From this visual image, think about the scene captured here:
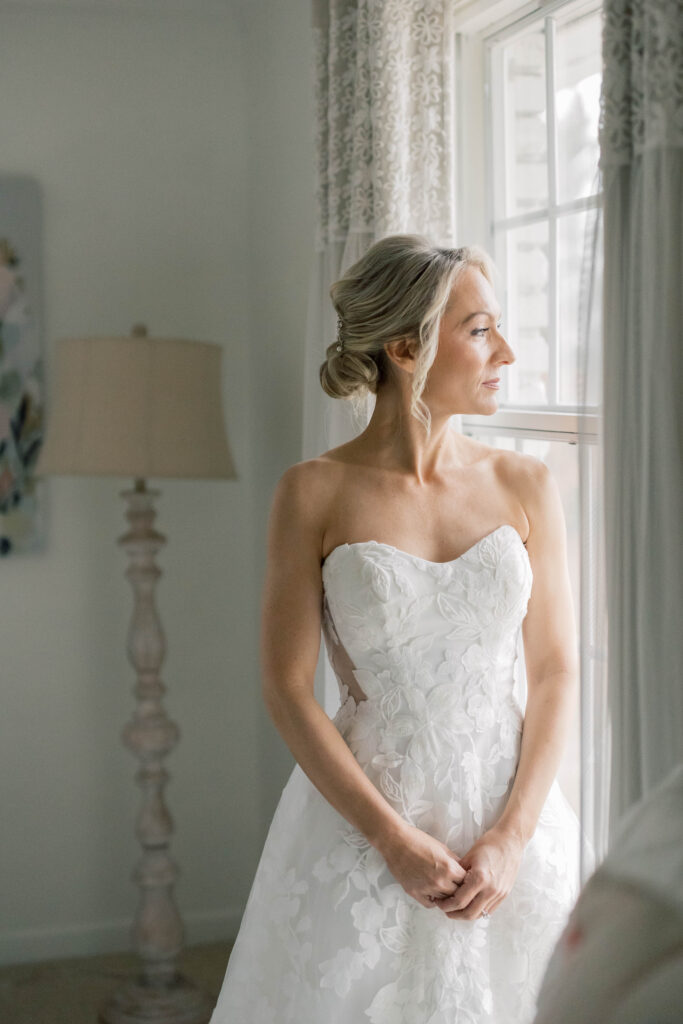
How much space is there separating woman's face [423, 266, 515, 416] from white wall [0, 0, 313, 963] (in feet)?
4.72

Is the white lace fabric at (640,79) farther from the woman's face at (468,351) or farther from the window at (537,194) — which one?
the window at (537,194)

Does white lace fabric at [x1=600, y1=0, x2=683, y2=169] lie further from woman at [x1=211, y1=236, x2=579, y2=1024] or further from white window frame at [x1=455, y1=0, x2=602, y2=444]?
white window frame at [x1=455, y1=0, x2=602, y2=444]

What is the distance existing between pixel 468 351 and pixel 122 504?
1.89m

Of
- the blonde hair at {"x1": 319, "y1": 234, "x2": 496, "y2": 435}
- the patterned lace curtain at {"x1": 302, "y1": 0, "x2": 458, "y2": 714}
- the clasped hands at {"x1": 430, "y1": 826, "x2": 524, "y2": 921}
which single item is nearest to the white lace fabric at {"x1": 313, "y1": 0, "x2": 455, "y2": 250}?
the patterned lace curtain at {"x1": 302, "y1": 0, "x2": 458, "y2": 714}

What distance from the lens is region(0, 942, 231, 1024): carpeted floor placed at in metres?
2.98

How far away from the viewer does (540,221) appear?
6.91ft

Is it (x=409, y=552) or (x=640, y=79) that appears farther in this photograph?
(x=409, y=552)

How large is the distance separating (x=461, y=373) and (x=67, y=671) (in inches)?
81.2

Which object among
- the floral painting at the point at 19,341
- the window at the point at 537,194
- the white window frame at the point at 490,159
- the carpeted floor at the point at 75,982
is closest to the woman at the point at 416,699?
the window at the point at 537,194

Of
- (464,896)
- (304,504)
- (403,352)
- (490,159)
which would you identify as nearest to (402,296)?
(403,352)

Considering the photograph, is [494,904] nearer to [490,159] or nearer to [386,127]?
[386,127]

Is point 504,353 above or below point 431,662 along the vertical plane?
above

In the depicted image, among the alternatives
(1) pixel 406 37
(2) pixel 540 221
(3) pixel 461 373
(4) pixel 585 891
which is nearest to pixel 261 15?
(1) pixel 406 37

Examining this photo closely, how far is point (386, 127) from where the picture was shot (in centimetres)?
202
